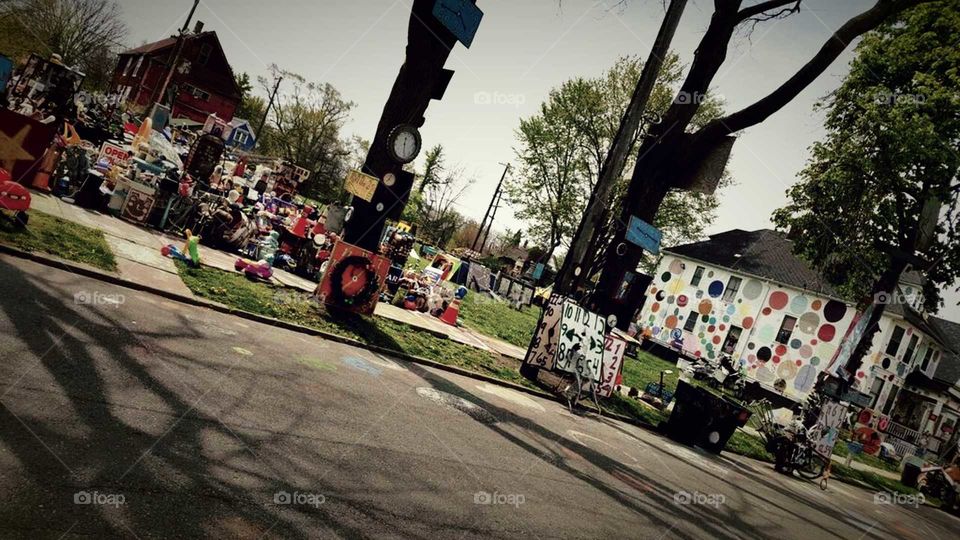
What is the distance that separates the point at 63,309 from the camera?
4.62 meters

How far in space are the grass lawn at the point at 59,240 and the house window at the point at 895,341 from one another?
142 feet

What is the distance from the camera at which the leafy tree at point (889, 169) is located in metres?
16.2

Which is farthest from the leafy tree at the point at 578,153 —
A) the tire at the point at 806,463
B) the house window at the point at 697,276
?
the tire at the point at 806,463

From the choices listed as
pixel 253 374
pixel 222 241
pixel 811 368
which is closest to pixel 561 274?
pixel 253 374

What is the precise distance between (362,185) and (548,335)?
15.2ft

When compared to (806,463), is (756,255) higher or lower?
higher

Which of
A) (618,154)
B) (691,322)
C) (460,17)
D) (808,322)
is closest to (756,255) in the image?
(691,322)

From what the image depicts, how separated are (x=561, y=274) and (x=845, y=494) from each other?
9856mm

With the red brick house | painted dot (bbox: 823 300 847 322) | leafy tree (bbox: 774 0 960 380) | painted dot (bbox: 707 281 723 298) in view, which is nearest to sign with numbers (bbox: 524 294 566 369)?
leafy tree (bbox: 774 0 960 380)

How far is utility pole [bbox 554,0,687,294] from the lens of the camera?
8.83m

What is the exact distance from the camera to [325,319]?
25.8 feet

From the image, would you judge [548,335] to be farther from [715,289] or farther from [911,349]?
[911,349]

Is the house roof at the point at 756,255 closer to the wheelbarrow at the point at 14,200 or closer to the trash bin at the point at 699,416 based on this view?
the trash bin at the point at 699,416

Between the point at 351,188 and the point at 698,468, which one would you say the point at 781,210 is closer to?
the point at 698,468
